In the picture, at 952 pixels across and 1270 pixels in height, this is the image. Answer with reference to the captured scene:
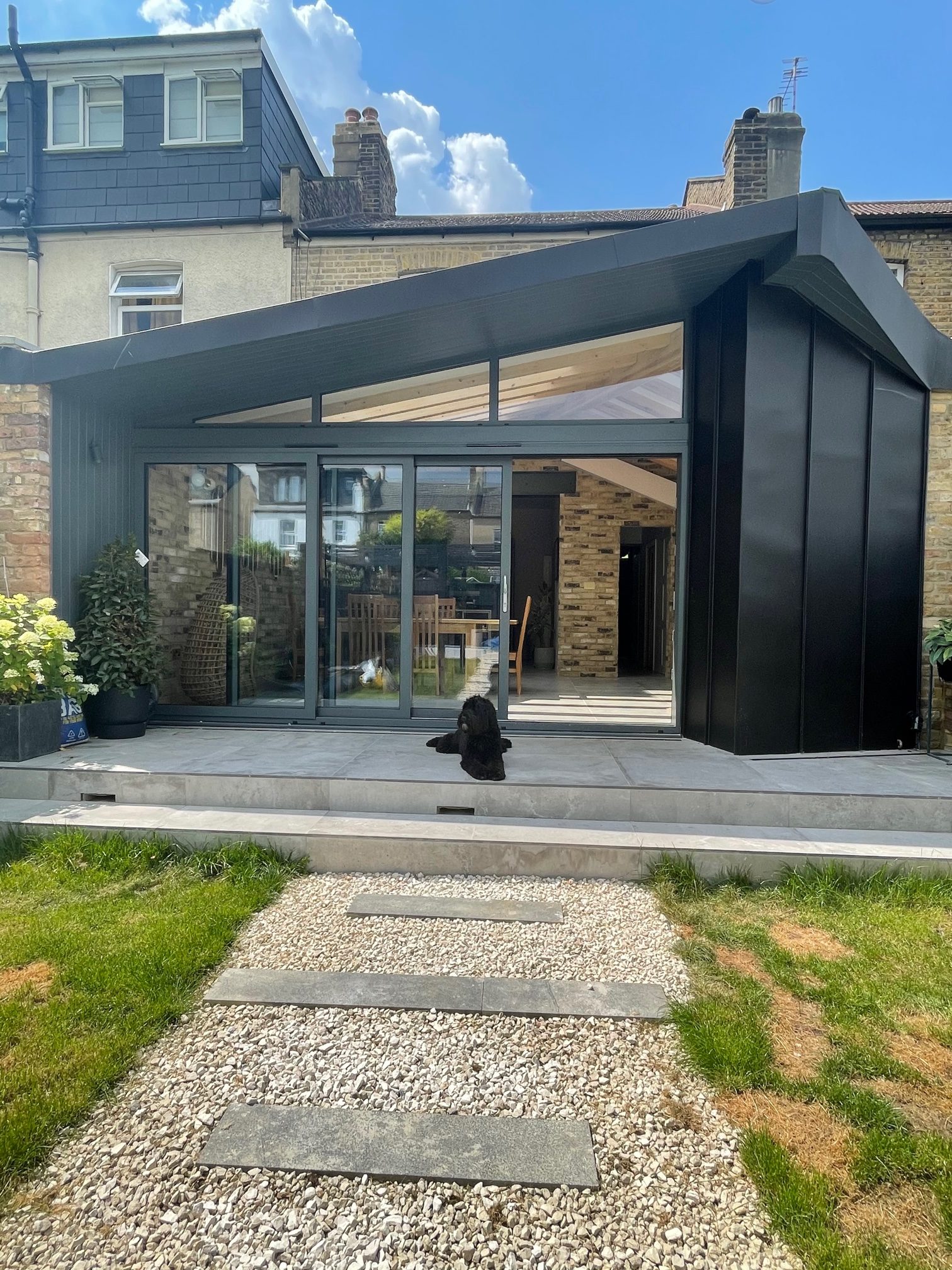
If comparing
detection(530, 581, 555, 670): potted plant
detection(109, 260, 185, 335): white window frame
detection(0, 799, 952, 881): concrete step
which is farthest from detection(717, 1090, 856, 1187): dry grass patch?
detection(109, 260, 185, 335): white window frame

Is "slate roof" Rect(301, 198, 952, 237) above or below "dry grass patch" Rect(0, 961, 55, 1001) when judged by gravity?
above

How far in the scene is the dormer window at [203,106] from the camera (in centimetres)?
908

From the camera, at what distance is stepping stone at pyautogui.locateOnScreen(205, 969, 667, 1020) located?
2.38 metres

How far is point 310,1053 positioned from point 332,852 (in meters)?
1.44

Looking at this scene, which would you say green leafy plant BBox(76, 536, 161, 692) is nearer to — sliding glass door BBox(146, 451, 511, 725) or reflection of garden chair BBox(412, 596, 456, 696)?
sliding glass door BBox(146, 451, 511, 725)

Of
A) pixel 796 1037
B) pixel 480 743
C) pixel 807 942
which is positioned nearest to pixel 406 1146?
pixel 796 1037

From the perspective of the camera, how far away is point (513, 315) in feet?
15.9

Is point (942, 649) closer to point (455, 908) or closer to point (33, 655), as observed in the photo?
point (455, 908)

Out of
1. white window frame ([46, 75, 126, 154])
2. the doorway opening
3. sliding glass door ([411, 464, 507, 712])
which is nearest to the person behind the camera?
sliding glass door ([411, 464, 507, 712])

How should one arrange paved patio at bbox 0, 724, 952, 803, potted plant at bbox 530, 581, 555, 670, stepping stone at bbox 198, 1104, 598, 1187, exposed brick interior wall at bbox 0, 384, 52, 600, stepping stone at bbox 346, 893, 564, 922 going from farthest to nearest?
potted plant at bbox 530, 581, 555, 670
exposed brick interior wall at bbox 0, 384, 52, 600
paved patio at bbox 0, 724, 952, 803
stepping stone at bbox 346, 893, 564, 922
stepping stone at bbox 198, 1104, 598, 1187

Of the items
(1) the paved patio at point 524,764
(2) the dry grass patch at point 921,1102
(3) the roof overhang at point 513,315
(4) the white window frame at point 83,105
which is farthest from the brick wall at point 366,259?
(2) the dry grass patch at point 921,1102

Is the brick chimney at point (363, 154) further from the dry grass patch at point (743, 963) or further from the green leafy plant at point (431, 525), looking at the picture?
the dry grass patch at point (743, 963)

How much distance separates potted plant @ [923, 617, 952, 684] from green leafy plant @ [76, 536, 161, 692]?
5.26 metres

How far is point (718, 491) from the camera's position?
5.02 metres
